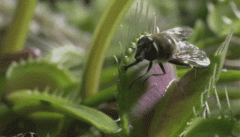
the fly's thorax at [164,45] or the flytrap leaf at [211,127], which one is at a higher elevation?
the fly's thorax at [164,45]

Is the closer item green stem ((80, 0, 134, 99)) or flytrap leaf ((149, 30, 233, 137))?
flytrap leaf ((149, 30, 233, 137))

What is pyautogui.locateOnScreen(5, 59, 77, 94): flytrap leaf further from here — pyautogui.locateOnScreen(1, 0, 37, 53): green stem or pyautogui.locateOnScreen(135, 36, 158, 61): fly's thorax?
pyautogui.locateOnScreen(135, 36, 158, 61): fly's thorax

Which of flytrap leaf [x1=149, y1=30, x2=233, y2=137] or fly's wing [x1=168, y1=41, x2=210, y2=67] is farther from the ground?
fly's wing [x1=168, y1=41, x2=210, y2=67]

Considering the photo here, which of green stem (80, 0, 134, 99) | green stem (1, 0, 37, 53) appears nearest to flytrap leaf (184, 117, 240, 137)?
green stem (80, 0, 134, 99)

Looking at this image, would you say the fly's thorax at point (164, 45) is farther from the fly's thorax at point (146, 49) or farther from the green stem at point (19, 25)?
the green stem at point (19, 25)

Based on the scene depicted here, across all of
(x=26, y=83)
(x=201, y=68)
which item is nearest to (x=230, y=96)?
(x=201, y=68)

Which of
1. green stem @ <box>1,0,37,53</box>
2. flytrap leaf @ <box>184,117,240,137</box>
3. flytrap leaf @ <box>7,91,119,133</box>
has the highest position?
green stem @ <box>1,0,37,53</box>

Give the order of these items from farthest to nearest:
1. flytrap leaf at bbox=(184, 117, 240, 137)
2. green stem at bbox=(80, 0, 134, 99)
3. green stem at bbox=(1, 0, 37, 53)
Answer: green stem at bbox=(1, 0, 37, 53) < green stem at bbox=(80, 0, 134, 99) < flytrap leaf at bbox=(184, 117, 240, 137)

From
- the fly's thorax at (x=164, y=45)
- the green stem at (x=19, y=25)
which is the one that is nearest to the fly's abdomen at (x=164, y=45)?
the fly's thorax at (x=164, y=45)
